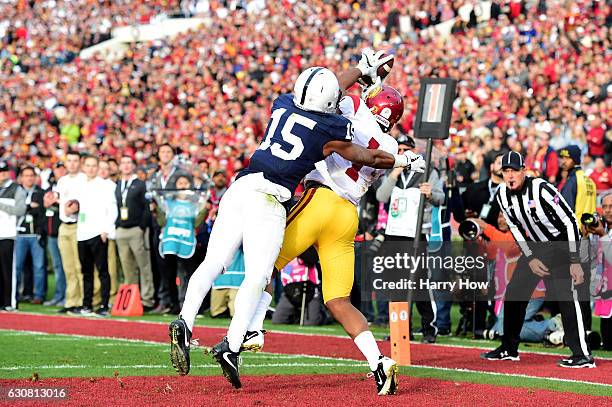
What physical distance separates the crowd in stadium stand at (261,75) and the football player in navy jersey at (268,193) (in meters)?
5.16

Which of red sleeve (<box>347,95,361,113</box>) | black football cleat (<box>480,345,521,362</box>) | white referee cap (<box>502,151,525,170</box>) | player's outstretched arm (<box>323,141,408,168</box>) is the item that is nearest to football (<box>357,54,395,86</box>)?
red sleeve (<box>347,95,361,113</box>)

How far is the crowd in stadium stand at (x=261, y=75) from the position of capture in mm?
17516

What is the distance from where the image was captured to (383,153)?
24.8ft

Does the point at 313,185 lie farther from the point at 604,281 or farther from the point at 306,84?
the point at 604,281

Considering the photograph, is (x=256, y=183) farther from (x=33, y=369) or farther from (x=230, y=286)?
(x=230, y=286)

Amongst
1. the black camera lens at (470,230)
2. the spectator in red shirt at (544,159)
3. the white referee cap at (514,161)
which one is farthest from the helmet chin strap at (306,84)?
the spectator in red shirt at (544,159)

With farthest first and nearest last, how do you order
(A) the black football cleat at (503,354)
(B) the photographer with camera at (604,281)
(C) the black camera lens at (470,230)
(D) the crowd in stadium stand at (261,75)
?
(D) the crowd in stadium stand at (261,75), (C) the black camera lens at (470,230), (B) the photographer with camera at (604,281), (A) the black football cleat at (503,354)

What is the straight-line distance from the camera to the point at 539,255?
31.4 ft

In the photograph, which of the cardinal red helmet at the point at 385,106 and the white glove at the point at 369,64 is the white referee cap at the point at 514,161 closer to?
the cardinal red helmet at the point at 385,106

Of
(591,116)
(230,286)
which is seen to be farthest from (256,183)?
(591,116)

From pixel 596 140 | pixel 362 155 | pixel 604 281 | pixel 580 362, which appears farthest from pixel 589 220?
pixel 596 140

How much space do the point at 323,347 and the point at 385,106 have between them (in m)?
3.01

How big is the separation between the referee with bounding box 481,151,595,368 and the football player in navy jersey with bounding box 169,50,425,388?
252cm

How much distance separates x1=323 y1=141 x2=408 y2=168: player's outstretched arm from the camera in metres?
7.36
